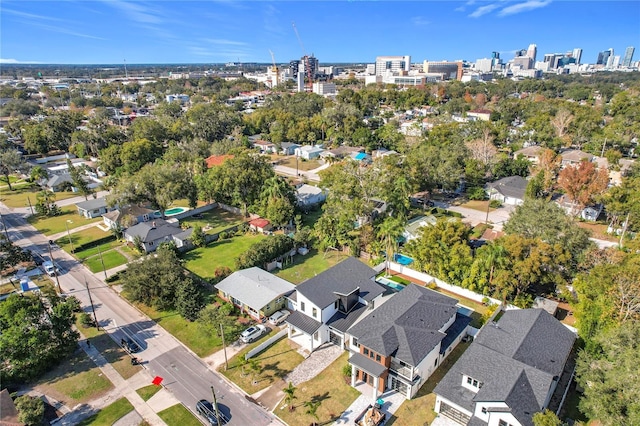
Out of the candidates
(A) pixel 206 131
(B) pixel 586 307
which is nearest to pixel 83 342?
(B) pixel 586 307

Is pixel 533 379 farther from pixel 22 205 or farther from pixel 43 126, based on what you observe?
pixel 43 126

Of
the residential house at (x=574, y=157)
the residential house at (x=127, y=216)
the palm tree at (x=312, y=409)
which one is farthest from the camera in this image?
the residential house at (x=574, y=157)

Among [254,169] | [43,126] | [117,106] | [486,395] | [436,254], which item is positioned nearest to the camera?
Answer: [486,395]

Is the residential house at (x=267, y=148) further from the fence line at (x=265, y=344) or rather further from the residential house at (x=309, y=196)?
the fence line at (x=265, y=344)

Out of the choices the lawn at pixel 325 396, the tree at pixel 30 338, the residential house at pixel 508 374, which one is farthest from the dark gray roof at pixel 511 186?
the tree at pixel 30 338

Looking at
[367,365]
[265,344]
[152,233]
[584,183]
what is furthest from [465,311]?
[152,233]

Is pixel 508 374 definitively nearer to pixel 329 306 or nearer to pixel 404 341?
pixel 404 341
